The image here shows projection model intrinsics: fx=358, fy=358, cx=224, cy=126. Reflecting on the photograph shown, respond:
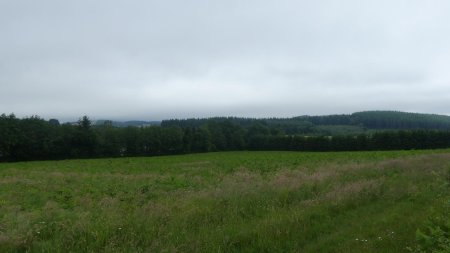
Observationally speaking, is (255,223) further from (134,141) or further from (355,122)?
(355,122)

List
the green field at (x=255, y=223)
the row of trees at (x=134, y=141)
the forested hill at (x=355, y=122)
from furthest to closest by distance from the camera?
1. the forested hill at (x=355, y=122)
2. the row of trees at (x=134, y=141)
3. the green field at (x=255, y=223)

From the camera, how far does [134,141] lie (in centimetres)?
7856

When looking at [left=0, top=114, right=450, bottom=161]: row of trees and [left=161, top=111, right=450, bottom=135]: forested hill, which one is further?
[left=161, top=111, right=450, bottom=135]: forested hill

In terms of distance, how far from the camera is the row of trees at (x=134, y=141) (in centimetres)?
6675

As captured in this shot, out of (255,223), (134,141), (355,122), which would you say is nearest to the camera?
(255,223)

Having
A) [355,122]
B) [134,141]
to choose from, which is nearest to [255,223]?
[134,141]

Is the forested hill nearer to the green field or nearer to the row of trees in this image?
the row of trees

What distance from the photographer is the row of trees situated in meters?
66.8

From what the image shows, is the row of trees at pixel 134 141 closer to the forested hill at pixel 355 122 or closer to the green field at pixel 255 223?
the forested hill at pixel 355 122

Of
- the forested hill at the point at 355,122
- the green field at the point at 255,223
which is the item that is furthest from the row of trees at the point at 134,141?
the green field at the point at 255,223

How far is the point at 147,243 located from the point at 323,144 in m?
72.9

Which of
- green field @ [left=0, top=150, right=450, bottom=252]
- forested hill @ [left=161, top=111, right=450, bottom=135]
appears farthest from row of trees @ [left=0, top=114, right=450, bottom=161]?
green field @ [left=0, top=150, right=450, bottom=252]

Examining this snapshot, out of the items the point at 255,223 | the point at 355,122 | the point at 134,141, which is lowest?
the point at 134,141

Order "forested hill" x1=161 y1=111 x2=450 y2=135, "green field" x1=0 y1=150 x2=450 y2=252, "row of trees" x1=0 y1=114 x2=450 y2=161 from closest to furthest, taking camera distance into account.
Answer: "green field" x1=0 y1=150 x2=450 y2=252, "row of trees" x1=0 y1=114 x2=450 y2=161, "forested hill" x1=161 y1=111 x2=450 y2=135
